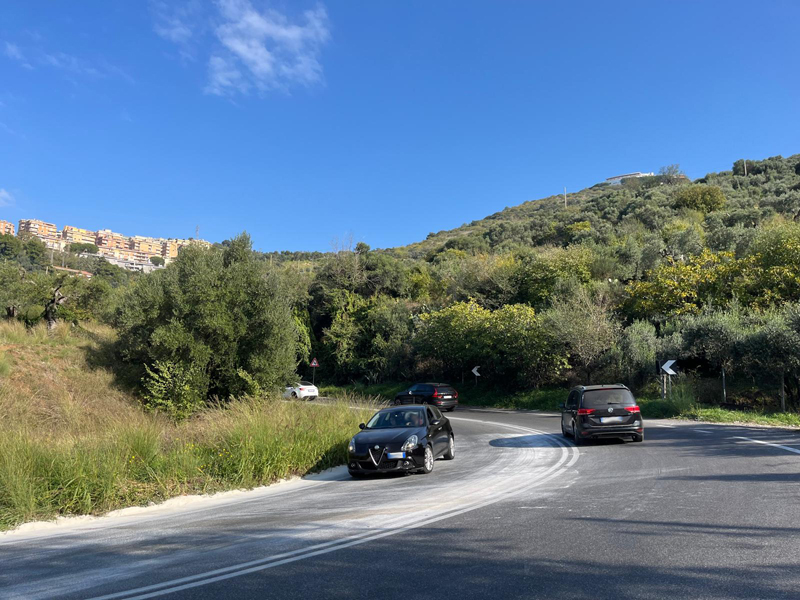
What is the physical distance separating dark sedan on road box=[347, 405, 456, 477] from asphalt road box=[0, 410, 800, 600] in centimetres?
57

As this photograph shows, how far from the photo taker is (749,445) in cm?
1332

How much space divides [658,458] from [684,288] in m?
22.4

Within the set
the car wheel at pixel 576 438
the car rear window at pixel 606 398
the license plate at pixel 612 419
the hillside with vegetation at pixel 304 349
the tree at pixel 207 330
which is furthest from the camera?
the tree at pixel 207 330

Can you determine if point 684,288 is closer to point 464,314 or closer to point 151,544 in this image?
point 464,314

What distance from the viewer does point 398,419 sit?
12.8m

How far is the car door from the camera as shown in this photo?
12336 millimetres

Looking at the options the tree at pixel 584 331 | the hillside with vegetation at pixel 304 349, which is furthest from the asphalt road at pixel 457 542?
the tree at pixel 584 331

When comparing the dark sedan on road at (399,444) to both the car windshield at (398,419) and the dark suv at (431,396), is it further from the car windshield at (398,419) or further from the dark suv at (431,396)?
the dark suv at (431,396)

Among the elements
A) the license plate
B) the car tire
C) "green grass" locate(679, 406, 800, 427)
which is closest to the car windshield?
the car tire

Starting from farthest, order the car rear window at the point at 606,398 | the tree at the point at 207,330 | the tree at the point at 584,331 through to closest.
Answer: the tree at the point at 584,331 < the tree at the point at 207,330 < the car rear window at the point at 606,398

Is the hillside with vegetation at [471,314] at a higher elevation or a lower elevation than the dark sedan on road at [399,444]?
higher

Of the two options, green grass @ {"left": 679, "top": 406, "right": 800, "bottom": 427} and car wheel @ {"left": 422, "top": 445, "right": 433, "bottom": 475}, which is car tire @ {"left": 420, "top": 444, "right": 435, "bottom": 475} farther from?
green grass @ {"left": 679, "top": 406, "right": 800, "bottom": 427}

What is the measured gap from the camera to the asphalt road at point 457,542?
15.3ft

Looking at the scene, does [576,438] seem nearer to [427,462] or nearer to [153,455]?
[427,462]
